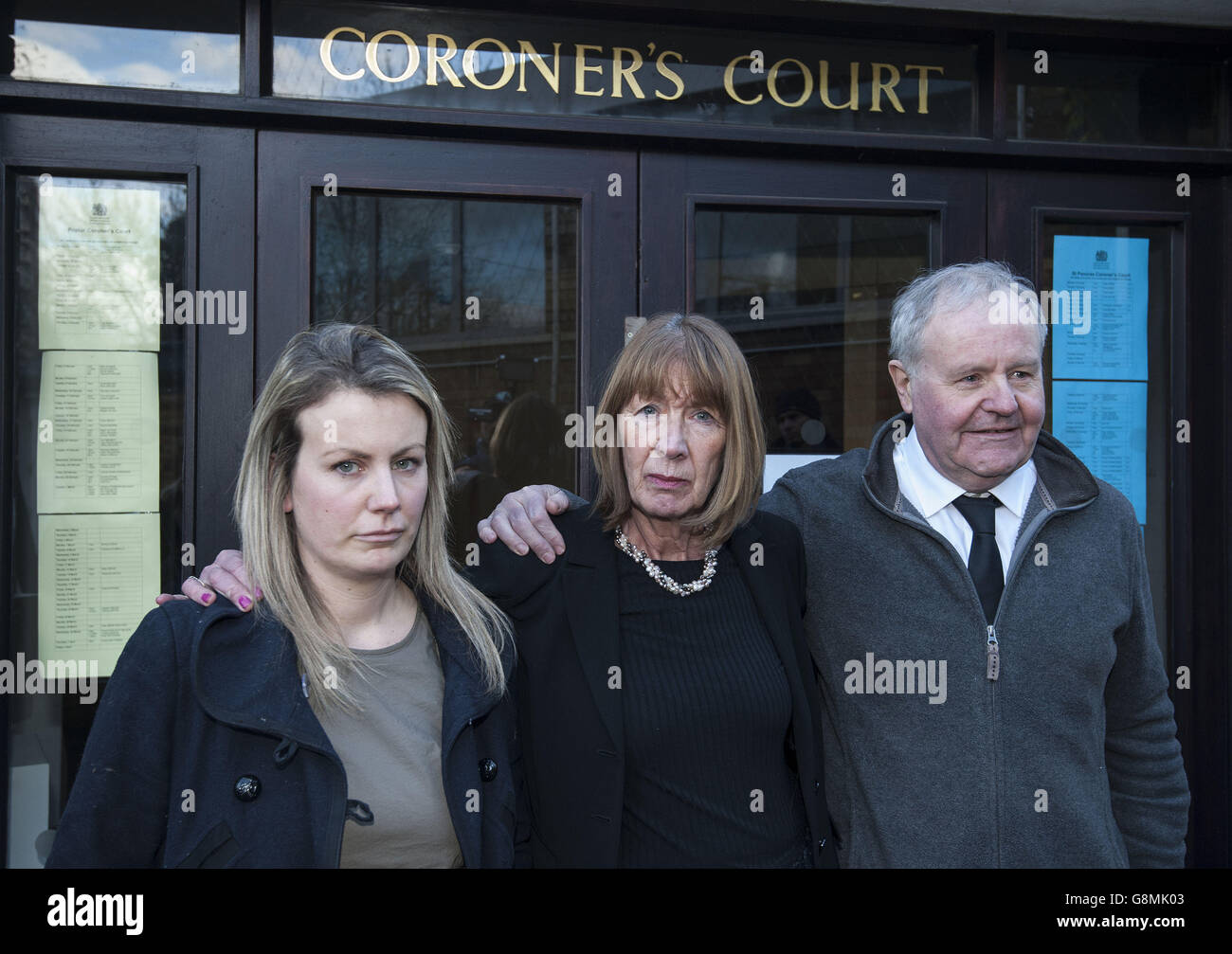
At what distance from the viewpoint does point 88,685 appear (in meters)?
3.00

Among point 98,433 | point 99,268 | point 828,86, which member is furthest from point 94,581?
point 828,86

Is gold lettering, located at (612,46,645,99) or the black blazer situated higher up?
gold lettering, located at (612,46,645,99)

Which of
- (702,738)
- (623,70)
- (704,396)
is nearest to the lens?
(702,738)

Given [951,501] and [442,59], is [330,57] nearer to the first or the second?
[442,59]

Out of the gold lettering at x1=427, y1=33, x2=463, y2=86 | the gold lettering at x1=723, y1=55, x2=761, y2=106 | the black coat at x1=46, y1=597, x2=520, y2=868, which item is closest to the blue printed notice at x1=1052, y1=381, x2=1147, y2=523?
the gold lettering at x1=723, y1=55, x2=761, y2=106

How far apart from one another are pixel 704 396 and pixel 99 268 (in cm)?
194

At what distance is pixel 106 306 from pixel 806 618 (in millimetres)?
2188

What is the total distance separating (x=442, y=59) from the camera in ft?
10.3

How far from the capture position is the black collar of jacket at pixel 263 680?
1.77 m

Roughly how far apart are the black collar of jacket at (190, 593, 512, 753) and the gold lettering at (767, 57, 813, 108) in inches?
89.0

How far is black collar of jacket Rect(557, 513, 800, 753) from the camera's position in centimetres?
201

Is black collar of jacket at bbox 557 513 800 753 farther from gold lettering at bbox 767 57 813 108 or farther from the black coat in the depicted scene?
gold lettering at bbox 767 57 813 108

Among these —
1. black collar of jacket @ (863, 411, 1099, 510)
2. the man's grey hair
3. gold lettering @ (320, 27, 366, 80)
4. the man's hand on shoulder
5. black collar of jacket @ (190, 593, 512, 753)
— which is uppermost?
gold lettering @ (320, 27, 366, 80)
